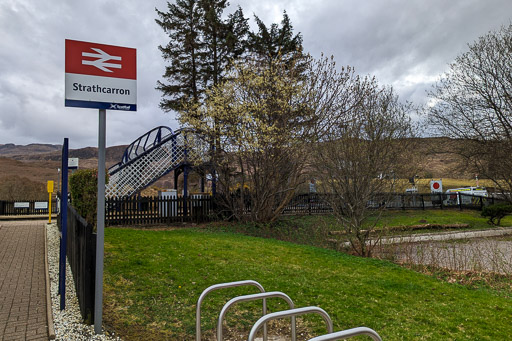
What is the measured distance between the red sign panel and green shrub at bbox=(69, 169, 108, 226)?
639 centimetres

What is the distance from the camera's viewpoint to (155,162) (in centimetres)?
2089

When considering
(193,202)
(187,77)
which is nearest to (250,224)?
(193,202)

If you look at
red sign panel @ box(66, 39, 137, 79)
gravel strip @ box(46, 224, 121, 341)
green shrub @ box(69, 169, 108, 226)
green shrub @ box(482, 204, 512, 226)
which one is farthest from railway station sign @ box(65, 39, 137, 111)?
green shrub @ box(482, 204, 512, 226)

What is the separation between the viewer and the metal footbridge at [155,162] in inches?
753

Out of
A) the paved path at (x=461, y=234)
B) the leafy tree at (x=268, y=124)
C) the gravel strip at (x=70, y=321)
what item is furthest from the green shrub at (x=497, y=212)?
the gravel strip at (x=70, y=321)

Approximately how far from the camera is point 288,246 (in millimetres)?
11453

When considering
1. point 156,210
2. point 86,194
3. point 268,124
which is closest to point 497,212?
point 268,124

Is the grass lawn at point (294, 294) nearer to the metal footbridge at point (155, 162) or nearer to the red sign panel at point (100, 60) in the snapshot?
the red sign panel at point (100, 60)

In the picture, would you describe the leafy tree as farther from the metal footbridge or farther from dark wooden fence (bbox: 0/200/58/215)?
dark wooden fence (bbox: 0/200/58/215)

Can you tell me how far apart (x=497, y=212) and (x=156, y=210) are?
68.5 ft

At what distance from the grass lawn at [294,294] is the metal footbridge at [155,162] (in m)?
9.70

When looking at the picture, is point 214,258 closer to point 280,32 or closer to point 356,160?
point 356,160

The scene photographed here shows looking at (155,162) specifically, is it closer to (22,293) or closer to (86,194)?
(86,194)

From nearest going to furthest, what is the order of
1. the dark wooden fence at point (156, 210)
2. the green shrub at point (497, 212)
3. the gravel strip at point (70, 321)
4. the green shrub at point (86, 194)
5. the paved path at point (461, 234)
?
the gravel strip at point (70, 321), the green shrub at point (86, 194), the paved path at point (461, 234), the dark wooden fence at point (156, 210), the green shrub at point (497, 212)
